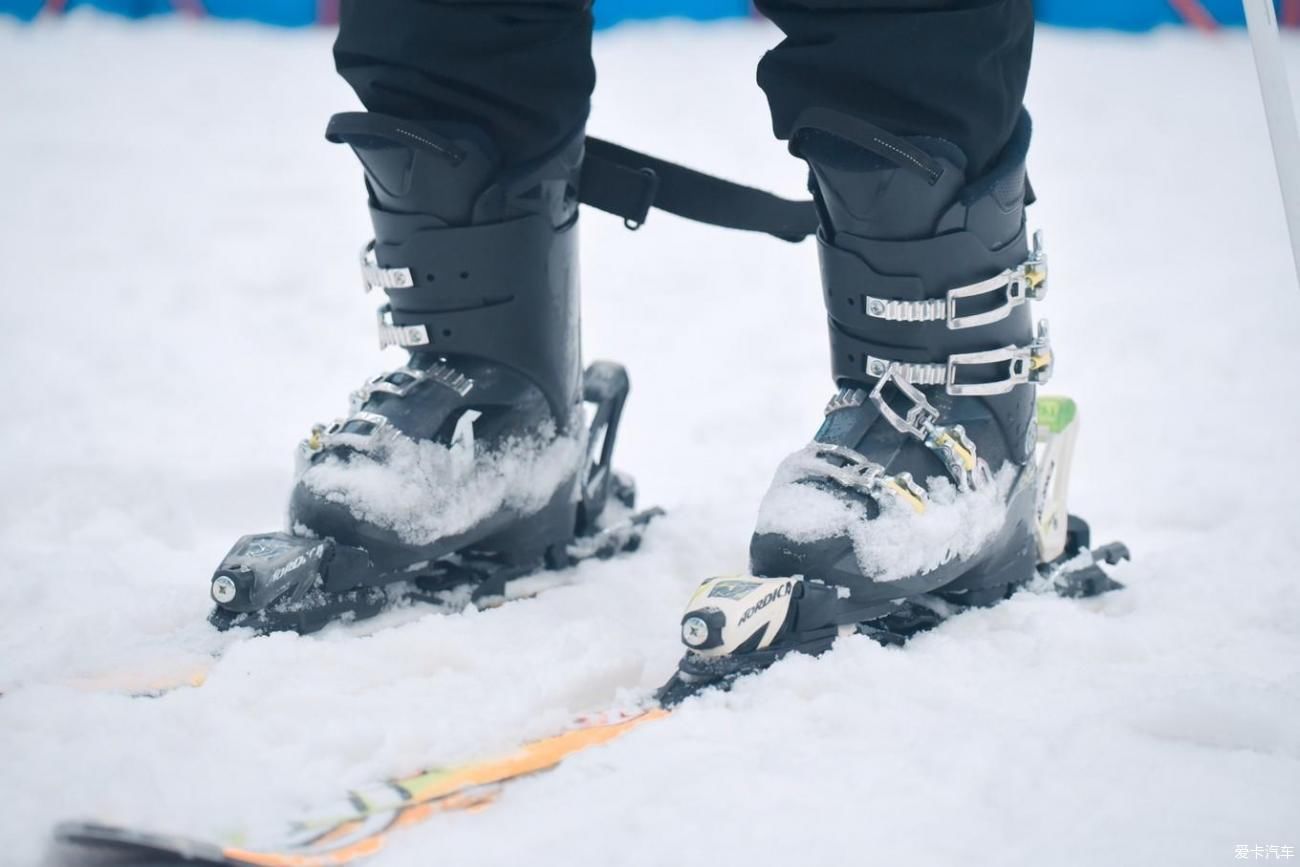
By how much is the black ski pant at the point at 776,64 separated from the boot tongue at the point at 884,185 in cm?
4

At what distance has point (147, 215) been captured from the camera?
432 cm

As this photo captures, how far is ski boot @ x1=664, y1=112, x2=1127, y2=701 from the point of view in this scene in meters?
1.50

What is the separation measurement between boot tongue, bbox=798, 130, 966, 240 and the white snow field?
1.66ft

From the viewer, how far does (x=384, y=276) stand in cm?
180

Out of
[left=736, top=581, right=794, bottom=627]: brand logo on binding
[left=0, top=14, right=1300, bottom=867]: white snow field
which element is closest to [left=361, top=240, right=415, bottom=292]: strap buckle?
[left=0, top=14, right=1300, bottom=867]: white snow field

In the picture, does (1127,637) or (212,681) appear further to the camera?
(1127,637)

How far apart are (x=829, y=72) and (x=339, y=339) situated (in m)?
2.25

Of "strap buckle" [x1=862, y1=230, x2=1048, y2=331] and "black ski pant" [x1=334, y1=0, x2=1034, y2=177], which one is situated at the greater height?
"black ski pant" [x1=334, y1=0, x2=1034, y2=177]

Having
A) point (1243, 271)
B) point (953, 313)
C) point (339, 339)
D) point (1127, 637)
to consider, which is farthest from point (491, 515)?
point (1243, 271)

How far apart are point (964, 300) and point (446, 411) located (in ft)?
2.26

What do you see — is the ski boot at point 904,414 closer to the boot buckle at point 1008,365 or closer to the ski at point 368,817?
the boot buckle at point 1008,365

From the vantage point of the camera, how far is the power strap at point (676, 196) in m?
1.93

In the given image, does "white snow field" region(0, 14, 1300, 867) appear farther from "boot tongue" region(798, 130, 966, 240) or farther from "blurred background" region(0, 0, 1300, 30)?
"boot tongue" region(798, 130, 966, 240)

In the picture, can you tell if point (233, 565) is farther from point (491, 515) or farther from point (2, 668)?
point (491, 515)
